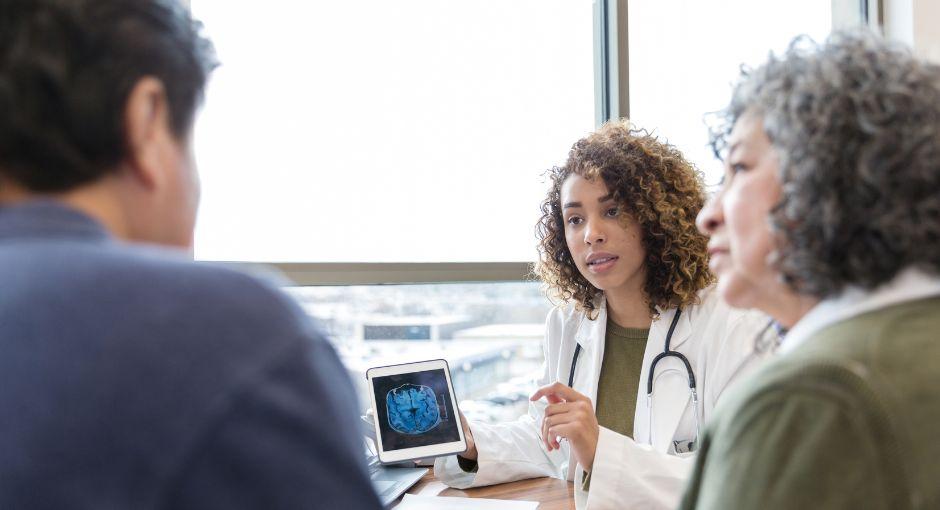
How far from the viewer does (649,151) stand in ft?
6.38

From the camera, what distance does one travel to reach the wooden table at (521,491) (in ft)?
5.24

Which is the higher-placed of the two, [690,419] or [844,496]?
[844,496]

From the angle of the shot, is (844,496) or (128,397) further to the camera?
(844,496)

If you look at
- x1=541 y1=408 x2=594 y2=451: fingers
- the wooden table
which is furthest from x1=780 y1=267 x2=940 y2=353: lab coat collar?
the wooden table

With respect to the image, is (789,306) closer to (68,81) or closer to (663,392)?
(68,81)

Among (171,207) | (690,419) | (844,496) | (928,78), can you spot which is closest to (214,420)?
(171,207)

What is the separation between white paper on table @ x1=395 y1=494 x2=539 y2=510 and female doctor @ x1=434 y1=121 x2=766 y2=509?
4.7 inches

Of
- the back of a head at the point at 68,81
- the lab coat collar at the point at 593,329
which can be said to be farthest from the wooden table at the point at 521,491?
Answer: the back of a head at the point at 68,81

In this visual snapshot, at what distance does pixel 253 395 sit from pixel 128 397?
75 mm

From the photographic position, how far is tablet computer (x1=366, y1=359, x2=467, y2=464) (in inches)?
62.9

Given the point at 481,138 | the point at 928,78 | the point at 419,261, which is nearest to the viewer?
the point at 928,78

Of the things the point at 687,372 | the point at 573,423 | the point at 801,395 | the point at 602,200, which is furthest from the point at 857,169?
the point at 602,200

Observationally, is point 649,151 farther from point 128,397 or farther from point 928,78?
point 128,397

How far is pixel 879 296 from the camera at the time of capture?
0.74 metres
